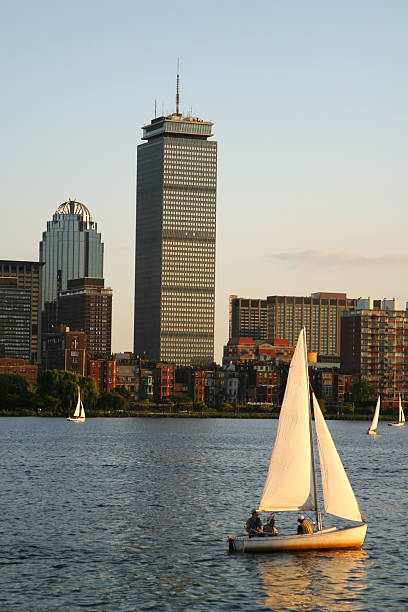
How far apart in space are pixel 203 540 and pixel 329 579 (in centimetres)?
1302

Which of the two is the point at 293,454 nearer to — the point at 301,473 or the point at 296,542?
the point at 301,473

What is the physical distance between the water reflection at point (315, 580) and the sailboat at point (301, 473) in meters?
1.11

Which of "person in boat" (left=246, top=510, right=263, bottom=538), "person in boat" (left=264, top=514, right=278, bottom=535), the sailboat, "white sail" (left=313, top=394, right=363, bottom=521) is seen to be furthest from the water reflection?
"white sail" (left=313, top=394, right=363, bottom=521)

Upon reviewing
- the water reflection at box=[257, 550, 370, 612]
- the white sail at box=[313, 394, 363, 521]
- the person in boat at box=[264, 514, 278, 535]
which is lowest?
the water reflection at box=[257, 550, 370, 612]

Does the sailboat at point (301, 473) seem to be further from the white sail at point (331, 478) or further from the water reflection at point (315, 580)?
the water reflection at point (315, 580)

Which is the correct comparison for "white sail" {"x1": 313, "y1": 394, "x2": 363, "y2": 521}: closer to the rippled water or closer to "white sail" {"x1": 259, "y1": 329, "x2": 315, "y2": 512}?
"white sail" {"x1": 259, "y1": 329, "x2": 315, "y2": 512}

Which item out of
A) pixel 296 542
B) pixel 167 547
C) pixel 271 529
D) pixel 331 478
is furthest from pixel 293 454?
pixel 167 547

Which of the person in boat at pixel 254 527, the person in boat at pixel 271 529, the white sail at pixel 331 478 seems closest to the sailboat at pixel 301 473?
the white sail at pixel 331 478

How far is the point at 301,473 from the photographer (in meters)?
61.5

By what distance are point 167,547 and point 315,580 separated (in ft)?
41.1

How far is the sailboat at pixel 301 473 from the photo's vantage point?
200 ft

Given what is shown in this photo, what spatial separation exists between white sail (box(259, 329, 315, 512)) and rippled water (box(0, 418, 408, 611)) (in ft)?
10.7

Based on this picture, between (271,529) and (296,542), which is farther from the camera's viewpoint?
(271,529)

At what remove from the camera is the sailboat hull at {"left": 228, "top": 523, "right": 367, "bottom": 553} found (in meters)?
60.2
